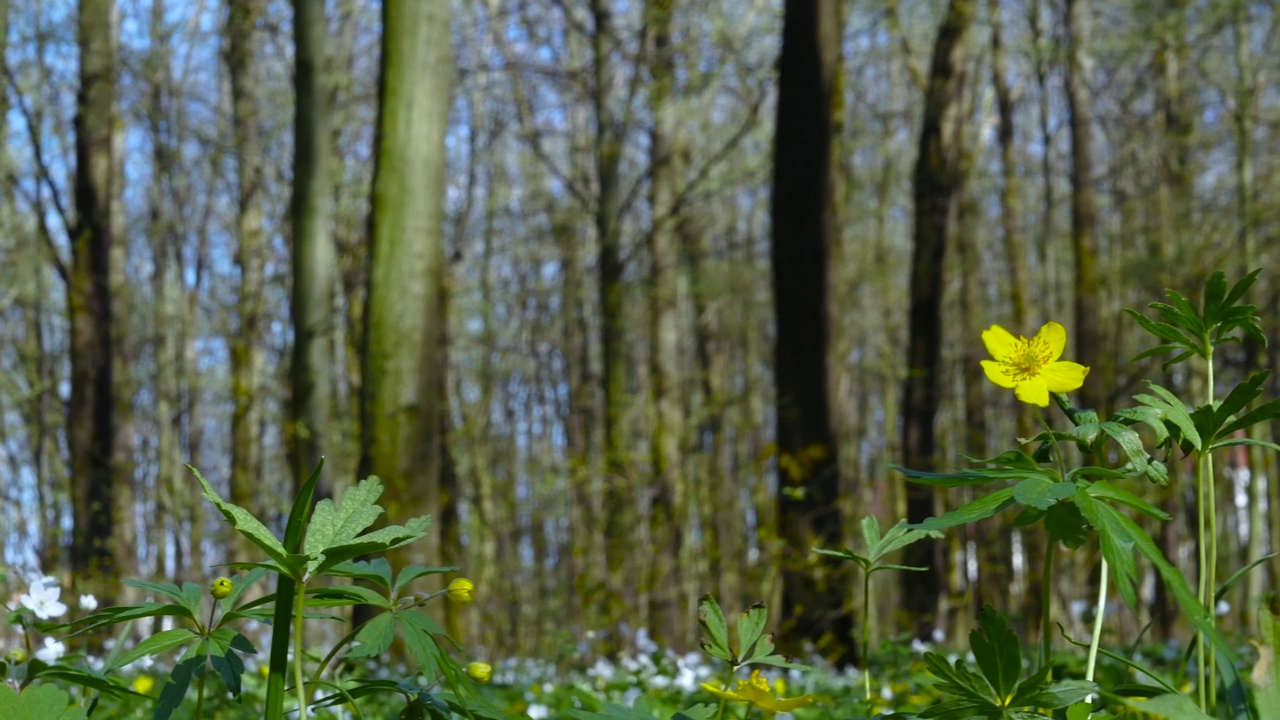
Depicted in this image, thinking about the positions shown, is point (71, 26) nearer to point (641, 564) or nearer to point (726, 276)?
point (641, 564)

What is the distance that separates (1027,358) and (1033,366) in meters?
0.01

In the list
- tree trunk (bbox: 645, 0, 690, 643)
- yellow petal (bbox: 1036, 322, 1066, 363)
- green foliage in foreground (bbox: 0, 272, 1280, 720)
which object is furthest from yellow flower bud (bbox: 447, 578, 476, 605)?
tree trunk (bbox: 645, 0, 690, 643)

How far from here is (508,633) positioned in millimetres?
11039

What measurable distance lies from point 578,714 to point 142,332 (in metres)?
27.2

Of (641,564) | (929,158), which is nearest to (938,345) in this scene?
(929,158)

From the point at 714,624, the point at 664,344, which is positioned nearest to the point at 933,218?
the point at 664,344

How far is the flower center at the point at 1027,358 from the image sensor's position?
40.8 inches

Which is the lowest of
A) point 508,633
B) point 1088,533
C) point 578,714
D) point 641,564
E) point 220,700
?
point 508,633

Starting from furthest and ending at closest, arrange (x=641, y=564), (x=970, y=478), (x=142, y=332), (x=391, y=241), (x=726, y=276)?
(x=142, y=332), (x=726, y=276), (x=641, y=564), (x=391, y=241), (x=970, y=478)

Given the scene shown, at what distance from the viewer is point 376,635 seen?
0.93 metres

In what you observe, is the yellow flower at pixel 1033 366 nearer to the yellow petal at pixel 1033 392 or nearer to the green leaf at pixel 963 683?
the yellow petal at pixel 1033 392

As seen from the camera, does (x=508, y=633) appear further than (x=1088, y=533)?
Yes

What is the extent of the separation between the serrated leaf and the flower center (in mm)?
623

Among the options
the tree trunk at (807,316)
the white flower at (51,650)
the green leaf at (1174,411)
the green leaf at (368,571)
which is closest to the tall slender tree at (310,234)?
the tree trunk at (807,316)
